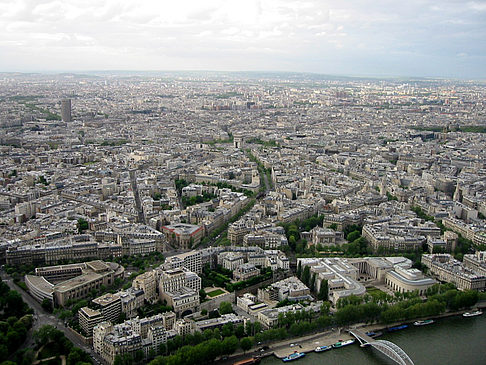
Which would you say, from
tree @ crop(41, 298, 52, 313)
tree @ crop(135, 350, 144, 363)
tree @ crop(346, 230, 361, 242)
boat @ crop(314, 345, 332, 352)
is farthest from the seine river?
tree @ crop(41, 298, 52, 313)

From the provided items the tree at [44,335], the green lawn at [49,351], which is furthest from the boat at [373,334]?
the tree at [44,335]

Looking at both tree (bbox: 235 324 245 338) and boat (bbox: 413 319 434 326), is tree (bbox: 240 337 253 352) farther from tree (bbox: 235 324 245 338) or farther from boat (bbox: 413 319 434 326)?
boat (bbox: 413 319 434 326)

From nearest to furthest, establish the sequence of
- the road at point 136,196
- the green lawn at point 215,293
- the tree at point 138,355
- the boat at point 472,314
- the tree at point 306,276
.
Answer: the tree at point 138,355 → the boat at point 472,314 → the green lawn at point 215,293 → the tree at point 306,276 → the road at point 136,196

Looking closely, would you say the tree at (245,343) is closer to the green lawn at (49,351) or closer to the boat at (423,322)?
the green lawn at (49,351)

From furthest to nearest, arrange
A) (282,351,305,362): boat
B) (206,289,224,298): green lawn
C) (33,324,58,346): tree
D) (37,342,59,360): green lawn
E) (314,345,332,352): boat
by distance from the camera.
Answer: (206,289,224,298): green lawn → (314,345,332,352): boat → (282,351,305,362): boat → (33,324,58,346): tree → (37,342,59,360): green lawn

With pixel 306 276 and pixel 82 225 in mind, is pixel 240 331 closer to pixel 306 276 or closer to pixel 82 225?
pixel 306 276

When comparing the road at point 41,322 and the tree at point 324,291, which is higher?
the tree at point 324,291
